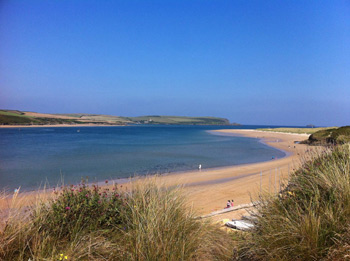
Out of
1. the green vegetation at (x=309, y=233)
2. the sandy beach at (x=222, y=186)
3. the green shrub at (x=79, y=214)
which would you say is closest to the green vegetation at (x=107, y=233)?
the green shrub at (x=79, y=214)

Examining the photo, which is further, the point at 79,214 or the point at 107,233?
the point at 79,214

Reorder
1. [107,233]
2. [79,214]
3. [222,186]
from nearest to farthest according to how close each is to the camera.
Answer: [107,233] → [79,214] → [222,186]

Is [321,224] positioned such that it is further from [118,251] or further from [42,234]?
[42,234]

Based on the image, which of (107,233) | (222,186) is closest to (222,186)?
(222,186)

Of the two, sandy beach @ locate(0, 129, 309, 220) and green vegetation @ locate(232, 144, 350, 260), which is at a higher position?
green vegetation @ locate(232, 144, 350, 260)

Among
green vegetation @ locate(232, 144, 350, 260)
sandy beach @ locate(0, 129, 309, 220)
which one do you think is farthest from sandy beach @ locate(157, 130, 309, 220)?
green vegetation @ locate(232, 144, 350, 260)

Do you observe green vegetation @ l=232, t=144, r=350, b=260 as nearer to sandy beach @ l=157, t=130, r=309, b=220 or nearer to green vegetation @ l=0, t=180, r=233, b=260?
green vegetation @ l=0, t=180, r=233, b=260

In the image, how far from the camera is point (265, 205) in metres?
4.62

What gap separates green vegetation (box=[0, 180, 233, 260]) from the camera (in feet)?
10.6

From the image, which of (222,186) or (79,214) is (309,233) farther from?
(222,186)

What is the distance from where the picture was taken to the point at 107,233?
3.93m

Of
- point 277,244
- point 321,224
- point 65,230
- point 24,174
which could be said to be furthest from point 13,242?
point 24,174

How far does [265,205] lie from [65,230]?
135 inches

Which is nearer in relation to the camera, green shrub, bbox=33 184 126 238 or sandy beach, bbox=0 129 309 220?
green shrub, bbox=33 184 126 238
